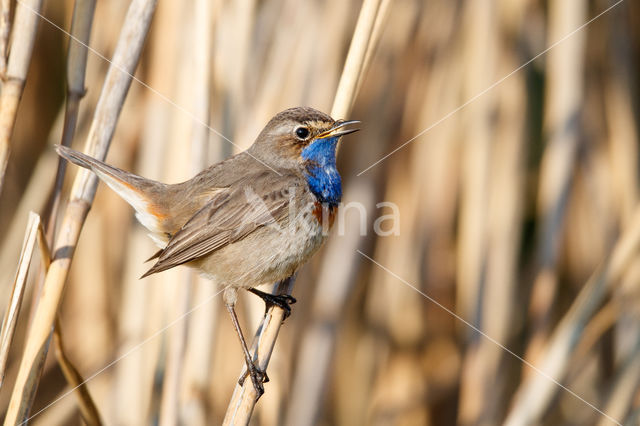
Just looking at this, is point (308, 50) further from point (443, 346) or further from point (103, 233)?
point (443, 346)

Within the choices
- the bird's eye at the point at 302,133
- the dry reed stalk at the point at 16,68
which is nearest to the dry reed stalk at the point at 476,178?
the bird's eye at the point at 302,133

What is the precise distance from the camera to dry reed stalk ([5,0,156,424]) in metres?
2.07

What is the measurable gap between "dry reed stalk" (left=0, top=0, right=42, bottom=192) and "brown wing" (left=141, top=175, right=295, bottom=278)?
88 cm

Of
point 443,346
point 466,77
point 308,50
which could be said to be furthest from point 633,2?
point 443,346

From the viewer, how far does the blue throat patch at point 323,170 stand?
2.92 m

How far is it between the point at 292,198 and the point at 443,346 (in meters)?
1.75

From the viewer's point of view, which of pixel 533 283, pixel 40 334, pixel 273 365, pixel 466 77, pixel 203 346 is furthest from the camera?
pixel 533 283

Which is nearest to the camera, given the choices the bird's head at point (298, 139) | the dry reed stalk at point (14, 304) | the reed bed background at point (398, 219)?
the dry reed stalk at point (14, 304)

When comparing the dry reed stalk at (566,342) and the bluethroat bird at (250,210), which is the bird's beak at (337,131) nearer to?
the bluethroat bird at (250,210)

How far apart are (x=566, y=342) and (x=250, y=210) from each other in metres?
1.70

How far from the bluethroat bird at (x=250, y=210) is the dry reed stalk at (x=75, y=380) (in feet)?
1.71

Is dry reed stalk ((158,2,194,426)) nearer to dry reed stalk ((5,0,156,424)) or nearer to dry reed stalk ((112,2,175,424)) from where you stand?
dry reed stalk ((112,2,175,424))

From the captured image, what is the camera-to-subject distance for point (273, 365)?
9.70 ft

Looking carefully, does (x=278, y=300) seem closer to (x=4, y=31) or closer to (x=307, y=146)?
(x=307, y=146)
